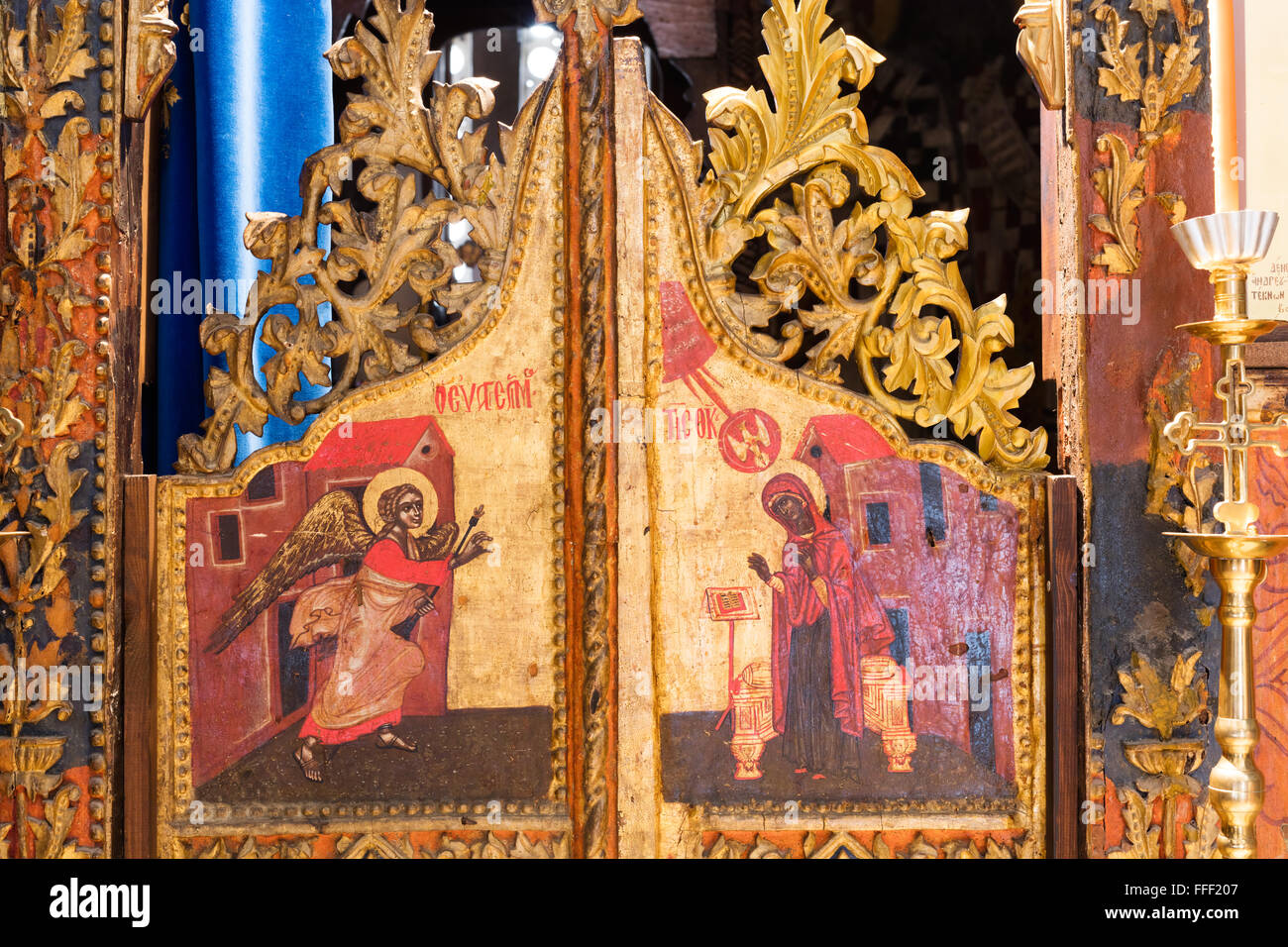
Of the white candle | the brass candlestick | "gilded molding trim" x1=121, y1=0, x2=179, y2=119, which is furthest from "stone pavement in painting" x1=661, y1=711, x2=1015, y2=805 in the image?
"gilded molding trim" x1=121, y1=0, x2=179, y2=119

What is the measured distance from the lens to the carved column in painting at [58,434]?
239 cm

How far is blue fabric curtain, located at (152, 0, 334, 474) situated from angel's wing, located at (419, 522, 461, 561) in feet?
2.46

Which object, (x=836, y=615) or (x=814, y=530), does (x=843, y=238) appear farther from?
(x=836, y=615)

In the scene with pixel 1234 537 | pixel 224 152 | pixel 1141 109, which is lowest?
pixel 1234 537

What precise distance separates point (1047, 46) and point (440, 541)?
1761 millimetres

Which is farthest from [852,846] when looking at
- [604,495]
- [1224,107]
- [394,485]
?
[1224,107]

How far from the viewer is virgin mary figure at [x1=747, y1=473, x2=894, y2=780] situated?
239 centimetres

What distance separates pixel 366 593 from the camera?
2.42 metres

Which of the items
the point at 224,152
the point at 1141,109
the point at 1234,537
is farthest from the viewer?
the point at 224,152

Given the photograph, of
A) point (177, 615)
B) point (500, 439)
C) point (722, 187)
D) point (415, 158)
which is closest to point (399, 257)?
point (415, 158)

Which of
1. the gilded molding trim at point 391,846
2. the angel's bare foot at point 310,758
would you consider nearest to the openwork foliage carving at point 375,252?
the angel's bare foot at point 310,758

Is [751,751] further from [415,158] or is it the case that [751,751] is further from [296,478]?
[415,158]

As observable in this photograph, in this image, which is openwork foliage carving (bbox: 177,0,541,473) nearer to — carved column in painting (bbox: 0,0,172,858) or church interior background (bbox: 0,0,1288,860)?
church interior background (bbox: 0,0,1288,860)

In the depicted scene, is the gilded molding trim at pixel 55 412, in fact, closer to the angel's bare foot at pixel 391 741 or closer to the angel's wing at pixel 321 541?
the angel's wing at pixel 321 541
